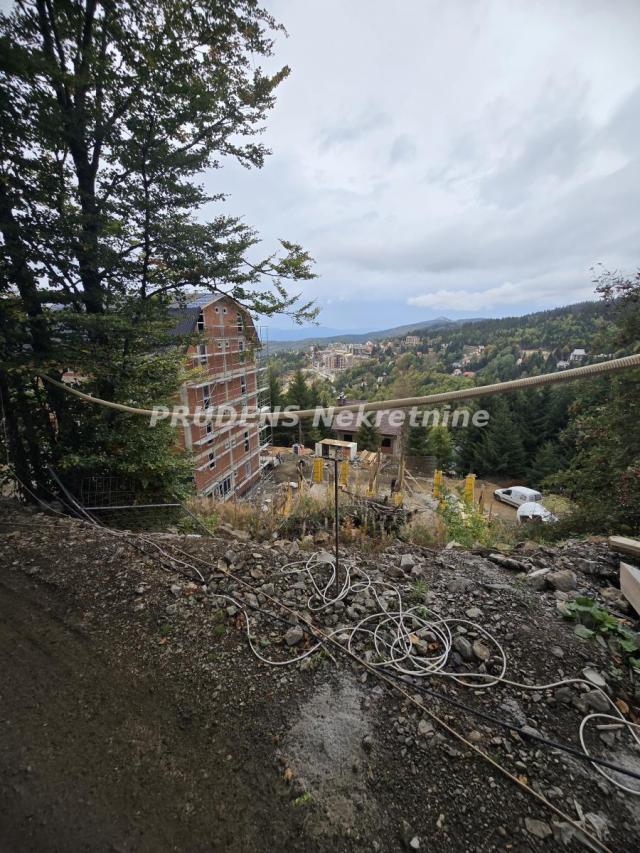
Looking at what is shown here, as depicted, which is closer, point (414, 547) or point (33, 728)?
point (33, 728)

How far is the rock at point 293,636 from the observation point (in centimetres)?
180

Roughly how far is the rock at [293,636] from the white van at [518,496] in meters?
16.3

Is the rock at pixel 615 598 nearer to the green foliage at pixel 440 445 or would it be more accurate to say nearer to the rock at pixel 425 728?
the rock at pixel 425 728

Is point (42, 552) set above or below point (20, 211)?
below

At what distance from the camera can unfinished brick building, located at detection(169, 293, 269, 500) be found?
12.0m

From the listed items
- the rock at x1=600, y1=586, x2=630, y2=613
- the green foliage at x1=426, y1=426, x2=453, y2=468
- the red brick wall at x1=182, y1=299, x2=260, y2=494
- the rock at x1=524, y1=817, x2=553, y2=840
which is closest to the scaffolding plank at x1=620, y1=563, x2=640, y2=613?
the rock at x1=600, y1=586, x2=630, y2=613

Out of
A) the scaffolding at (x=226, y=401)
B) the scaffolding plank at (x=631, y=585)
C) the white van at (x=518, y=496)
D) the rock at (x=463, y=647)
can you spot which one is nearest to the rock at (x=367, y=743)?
the rock at (x=463, y=647)

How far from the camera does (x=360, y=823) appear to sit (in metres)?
1.12

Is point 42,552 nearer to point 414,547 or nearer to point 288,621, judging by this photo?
point 288,621

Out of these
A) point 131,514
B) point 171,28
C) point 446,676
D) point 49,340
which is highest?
point 171,28

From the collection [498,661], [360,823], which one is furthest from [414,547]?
[360,823]

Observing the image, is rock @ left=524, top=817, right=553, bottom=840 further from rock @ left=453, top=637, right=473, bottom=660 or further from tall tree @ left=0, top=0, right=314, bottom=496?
tall tree @ left=0, top=0, right=314, bottom=496

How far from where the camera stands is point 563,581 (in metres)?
2.21

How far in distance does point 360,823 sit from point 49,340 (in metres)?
4.63
